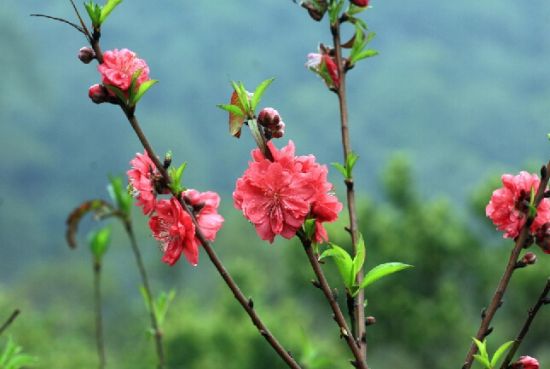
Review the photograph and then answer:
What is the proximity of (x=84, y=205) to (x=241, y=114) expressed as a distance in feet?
2.12

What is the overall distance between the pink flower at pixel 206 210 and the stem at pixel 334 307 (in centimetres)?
19

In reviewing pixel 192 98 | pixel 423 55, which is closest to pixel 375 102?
pixel 423 55

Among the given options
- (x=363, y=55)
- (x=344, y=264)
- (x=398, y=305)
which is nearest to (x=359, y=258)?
(x=344, y=264)

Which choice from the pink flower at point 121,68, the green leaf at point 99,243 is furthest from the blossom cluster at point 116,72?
the green leaf at point 99,243

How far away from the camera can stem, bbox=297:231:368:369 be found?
0.99 meters

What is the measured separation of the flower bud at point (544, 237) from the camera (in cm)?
113

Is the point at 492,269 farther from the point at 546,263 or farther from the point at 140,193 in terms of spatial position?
the point at 140,193

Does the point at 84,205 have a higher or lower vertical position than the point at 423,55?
higher

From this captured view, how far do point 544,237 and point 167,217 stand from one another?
1.85 ft

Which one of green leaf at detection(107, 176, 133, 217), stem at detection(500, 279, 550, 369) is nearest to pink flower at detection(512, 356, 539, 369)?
stem at detection(500, 279, 550, 369)

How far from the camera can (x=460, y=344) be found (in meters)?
23.3

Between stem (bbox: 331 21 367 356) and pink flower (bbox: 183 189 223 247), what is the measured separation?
202 millimetres

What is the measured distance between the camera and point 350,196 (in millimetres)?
1170

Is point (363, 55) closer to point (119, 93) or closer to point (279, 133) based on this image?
point (279, 133)
